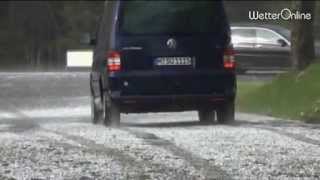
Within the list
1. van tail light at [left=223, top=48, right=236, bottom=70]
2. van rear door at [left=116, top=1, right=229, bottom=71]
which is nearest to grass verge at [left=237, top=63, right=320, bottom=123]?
van tail light at [left=223, top=48, right=236, bottom=70]

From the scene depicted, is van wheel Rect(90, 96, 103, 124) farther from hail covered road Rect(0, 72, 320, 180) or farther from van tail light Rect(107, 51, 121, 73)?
van tail light Rect(107, 51, 121, 73)

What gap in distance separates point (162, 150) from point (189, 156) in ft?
1.78

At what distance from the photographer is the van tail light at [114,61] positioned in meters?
13.8

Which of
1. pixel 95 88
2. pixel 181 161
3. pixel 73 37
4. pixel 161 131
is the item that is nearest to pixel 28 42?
pixel 73 37

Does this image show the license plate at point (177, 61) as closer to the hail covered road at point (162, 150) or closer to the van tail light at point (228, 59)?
the van tail light at point (228, 59)

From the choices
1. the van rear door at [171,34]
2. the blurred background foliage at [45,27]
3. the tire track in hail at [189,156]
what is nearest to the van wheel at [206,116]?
the van rear door at [171,34]

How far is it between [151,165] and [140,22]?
191 inches

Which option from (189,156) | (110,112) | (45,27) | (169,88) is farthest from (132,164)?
(45,27)

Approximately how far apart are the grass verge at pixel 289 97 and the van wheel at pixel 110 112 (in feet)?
9.98

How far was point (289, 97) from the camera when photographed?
17.4 meters

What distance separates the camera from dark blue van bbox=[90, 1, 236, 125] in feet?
45.5

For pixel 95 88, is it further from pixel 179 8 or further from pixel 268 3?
pixel 268 3

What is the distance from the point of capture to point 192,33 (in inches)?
553

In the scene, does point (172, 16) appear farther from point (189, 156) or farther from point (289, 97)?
point (189, 156)
